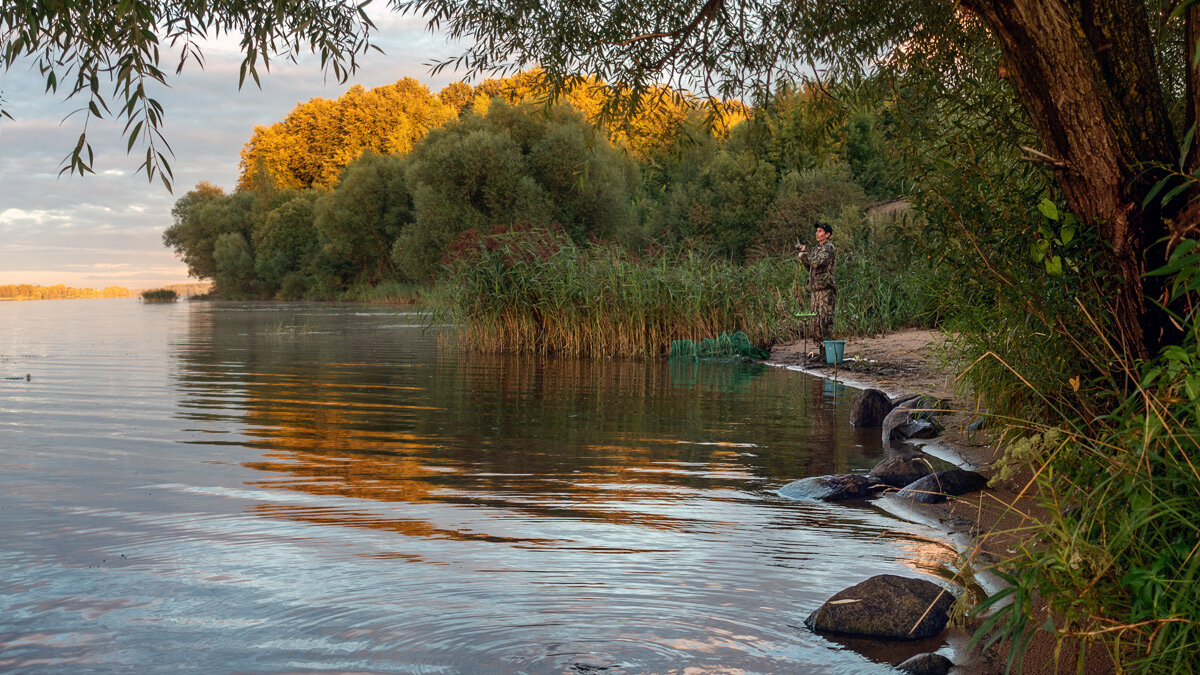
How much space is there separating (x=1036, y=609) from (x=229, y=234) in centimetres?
7872

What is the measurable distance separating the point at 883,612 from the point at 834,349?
1322 cm

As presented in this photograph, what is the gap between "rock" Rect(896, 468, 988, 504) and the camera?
7.12 metres

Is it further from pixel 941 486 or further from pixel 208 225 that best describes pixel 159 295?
pixel 941 486

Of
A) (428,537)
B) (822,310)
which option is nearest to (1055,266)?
(428,537)

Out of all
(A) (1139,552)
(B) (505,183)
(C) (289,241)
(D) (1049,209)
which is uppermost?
(B) (505,183)

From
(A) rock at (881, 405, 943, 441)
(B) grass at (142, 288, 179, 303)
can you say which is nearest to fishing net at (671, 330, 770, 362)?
(A) rock at (881, 405, 943, 441)

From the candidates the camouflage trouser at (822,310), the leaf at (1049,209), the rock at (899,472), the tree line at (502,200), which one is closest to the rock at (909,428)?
the rock at (899,472)

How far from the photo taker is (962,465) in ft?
28.0

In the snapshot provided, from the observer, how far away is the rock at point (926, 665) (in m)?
3.95

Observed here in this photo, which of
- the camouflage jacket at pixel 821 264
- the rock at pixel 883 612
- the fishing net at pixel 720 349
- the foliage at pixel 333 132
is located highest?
the foliage at pixel 333 132

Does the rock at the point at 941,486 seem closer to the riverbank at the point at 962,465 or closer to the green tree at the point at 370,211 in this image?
the riverbank at the point at 962,465

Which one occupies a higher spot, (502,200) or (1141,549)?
(502,200)

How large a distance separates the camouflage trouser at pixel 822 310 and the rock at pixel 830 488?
1045cm

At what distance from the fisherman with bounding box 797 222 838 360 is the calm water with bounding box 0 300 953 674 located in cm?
515
